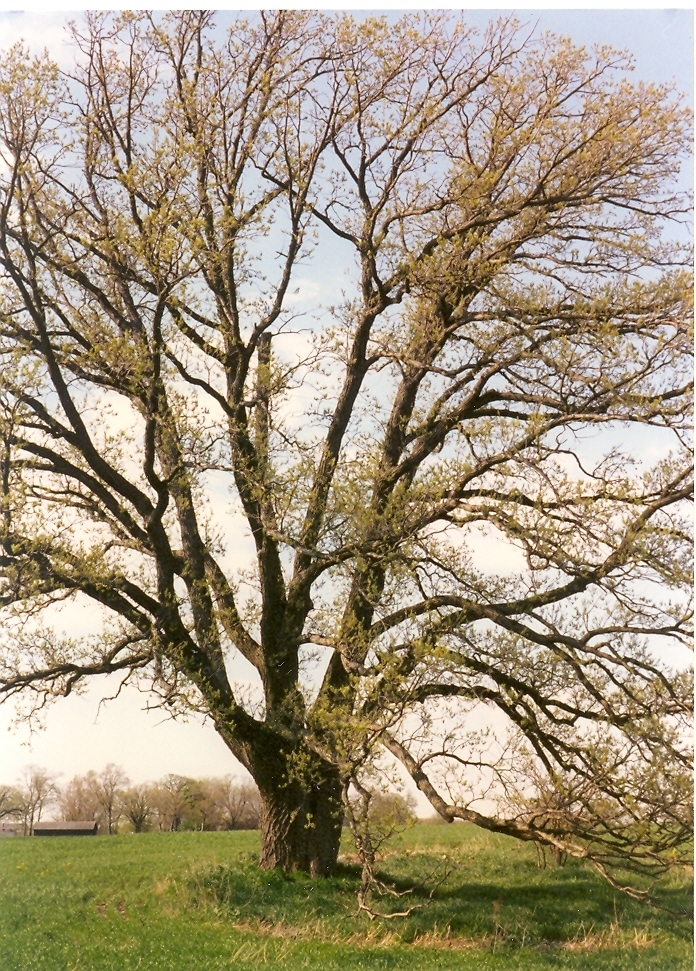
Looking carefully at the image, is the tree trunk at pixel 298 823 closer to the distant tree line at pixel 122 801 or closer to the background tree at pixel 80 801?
the distant tree line at pixel 122 801

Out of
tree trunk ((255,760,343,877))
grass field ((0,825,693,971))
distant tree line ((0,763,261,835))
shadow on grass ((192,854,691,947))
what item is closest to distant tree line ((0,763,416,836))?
distant tree line ((0,763,261,835))

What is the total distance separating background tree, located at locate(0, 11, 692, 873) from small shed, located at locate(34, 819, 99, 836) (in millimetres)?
1300

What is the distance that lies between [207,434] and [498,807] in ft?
13.7

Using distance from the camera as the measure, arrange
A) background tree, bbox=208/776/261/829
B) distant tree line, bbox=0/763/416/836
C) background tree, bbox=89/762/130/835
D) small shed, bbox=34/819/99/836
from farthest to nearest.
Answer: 1. background tree, bbox=208/776/261/829
2. small shed, bbox=34/819/99/836
3. distant tree line, bbox=0/763/416/836
4. background tree, bbox=89/762/130/835

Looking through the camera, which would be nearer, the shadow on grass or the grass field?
the grass field

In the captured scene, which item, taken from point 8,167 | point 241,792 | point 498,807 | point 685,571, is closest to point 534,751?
point 498,807

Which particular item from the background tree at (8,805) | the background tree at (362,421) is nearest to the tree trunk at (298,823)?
the background tree at (362,421)

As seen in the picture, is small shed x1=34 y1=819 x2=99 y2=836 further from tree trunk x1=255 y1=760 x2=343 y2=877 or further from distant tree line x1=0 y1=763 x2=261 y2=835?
tree trunk x1=255 y1=760 x2=343 y2=877

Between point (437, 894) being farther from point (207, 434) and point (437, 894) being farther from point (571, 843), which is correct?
point (207, 434)

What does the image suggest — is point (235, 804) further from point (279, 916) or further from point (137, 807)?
point (279, 916)

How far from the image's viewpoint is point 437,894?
8719 mm

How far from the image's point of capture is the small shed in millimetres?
9234

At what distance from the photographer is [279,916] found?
26.9ft

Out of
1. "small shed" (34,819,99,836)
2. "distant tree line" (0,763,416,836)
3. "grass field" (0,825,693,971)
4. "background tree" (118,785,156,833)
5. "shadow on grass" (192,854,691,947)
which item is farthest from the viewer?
"small shed" (34,819,99,836)
